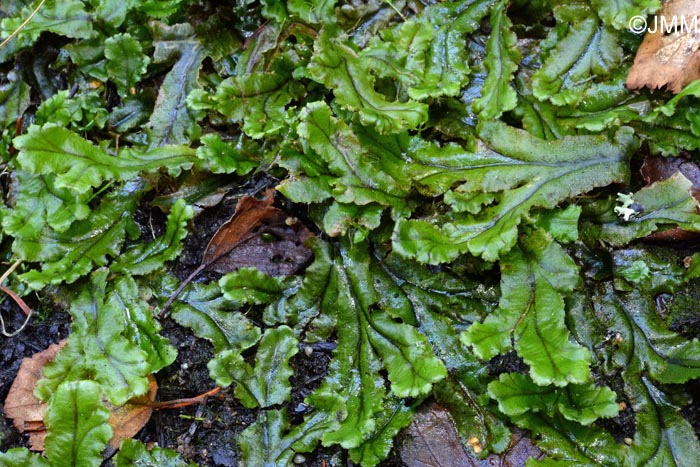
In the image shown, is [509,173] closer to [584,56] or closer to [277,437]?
[584,56]

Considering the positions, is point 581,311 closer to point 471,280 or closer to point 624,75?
point 471,280

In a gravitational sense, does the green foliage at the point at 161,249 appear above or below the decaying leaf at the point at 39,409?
above

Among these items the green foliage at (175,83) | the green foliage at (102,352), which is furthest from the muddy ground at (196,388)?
the green foliage at (175,83)

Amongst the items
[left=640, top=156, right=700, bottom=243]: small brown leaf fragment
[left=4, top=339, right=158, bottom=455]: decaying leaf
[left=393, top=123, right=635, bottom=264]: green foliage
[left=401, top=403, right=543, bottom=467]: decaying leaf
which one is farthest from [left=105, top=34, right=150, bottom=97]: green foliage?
[left=640, top=156, right=700, bottom=243]: small brown leaf fragment

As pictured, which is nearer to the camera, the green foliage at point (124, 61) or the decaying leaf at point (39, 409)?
the decaying leaf at point (39, 409)

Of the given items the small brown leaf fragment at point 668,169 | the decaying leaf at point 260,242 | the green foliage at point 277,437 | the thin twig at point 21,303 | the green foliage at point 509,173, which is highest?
the green foliage at point 509,173

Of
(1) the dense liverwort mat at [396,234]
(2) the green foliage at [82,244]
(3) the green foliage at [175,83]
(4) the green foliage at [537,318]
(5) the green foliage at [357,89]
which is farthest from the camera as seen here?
(3) the green foliage at [175,83]

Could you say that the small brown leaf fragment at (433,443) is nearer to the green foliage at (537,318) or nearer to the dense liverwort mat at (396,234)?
the dense liverwort mat at (396,234)
